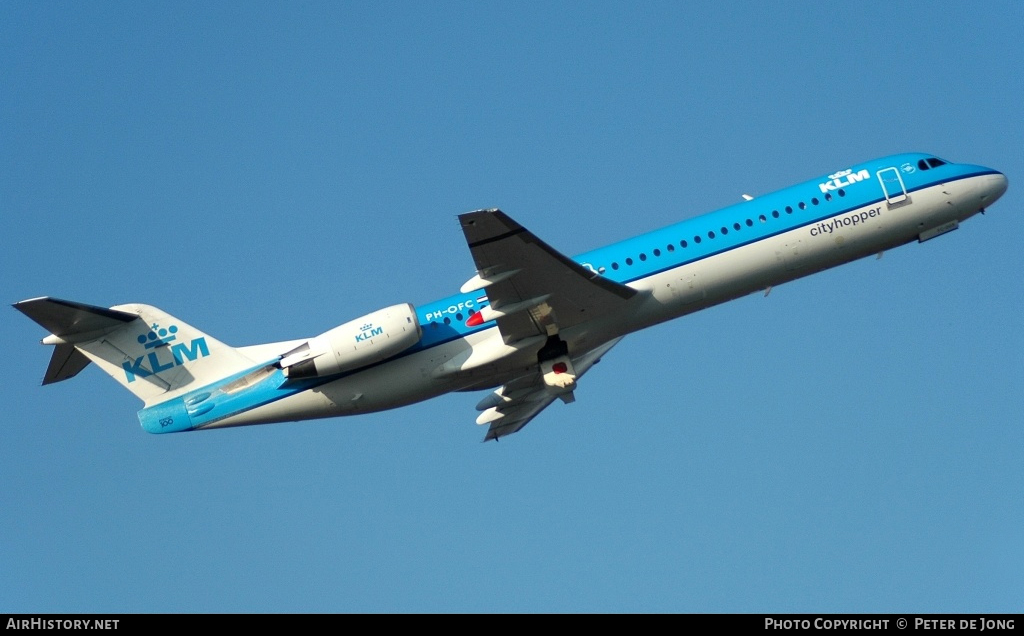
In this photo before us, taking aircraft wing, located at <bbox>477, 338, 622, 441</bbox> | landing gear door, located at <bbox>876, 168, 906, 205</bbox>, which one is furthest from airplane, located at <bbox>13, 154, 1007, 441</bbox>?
aircraft wing, located at <bbox>477, 338, 622, 441</bbox>

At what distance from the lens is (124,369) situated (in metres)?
34.4

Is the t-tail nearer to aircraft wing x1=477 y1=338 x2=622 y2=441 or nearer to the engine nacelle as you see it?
the engine nacelle

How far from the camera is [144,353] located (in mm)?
34531

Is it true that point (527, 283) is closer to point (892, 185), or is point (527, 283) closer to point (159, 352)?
point (159, 352)

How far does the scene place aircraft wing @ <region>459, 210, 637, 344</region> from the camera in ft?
101

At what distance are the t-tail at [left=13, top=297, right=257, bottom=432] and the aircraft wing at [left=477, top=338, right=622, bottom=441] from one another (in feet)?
25.1

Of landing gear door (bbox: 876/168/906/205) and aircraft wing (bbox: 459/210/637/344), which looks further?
landing gear door (bbox: 876/168/906/205)

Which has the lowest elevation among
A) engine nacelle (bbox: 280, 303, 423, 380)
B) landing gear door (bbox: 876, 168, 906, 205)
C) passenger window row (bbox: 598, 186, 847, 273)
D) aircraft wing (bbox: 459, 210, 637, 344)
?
engine nacelle (bbox: 280, 303, 423, 380)

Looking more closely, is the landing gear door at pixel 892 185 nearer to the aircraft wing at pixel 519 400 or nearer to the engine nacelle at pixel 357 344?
the aircraft wing at pixel 519 400

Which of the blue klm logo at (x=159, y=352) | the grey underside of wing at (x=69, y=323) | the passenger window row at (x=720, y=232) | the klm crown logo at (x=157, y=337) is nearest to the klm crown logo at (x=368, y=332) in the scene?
the blue klm logo at (x=159, y=352)

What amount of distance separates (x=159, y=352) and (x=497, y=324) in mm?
9885

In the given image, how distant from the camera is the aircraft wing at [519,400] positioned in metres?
36.8
